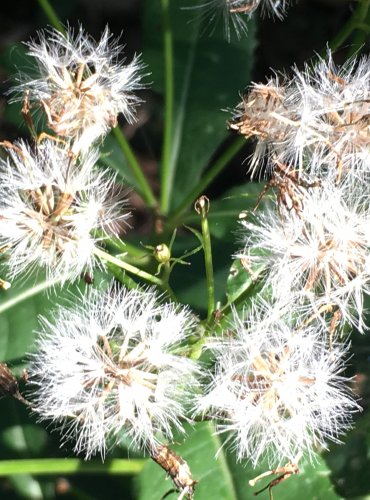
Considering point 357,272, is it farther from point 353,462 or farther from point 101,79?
point 101,79

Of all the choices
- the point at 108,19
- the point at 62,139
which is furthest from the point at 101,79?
the point at 108,19

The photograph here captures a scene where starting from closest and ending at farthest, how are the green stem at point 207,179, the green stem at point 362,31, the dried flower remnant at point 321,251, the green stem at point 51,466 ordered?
the dried flower remnant at point 321,251
the green stem at point 51,466
the green stem at point 362,31
the green stem at point 207,179

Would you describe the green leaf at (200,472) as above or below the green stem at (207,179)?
below

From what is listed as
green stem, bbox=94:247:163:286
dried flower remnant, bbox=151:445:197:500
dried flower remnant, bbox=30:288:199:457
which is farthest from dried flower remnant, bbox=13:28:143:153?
dried flower remnant, bbox=151:445:197:500

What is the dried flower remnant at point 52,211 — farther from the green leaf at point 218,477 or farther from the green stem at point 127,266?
the green leaf at point 218,477

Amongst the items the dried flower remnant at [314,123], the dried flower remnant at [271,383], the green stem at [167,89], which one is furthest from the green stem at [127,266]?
the green stem at [167,89]
